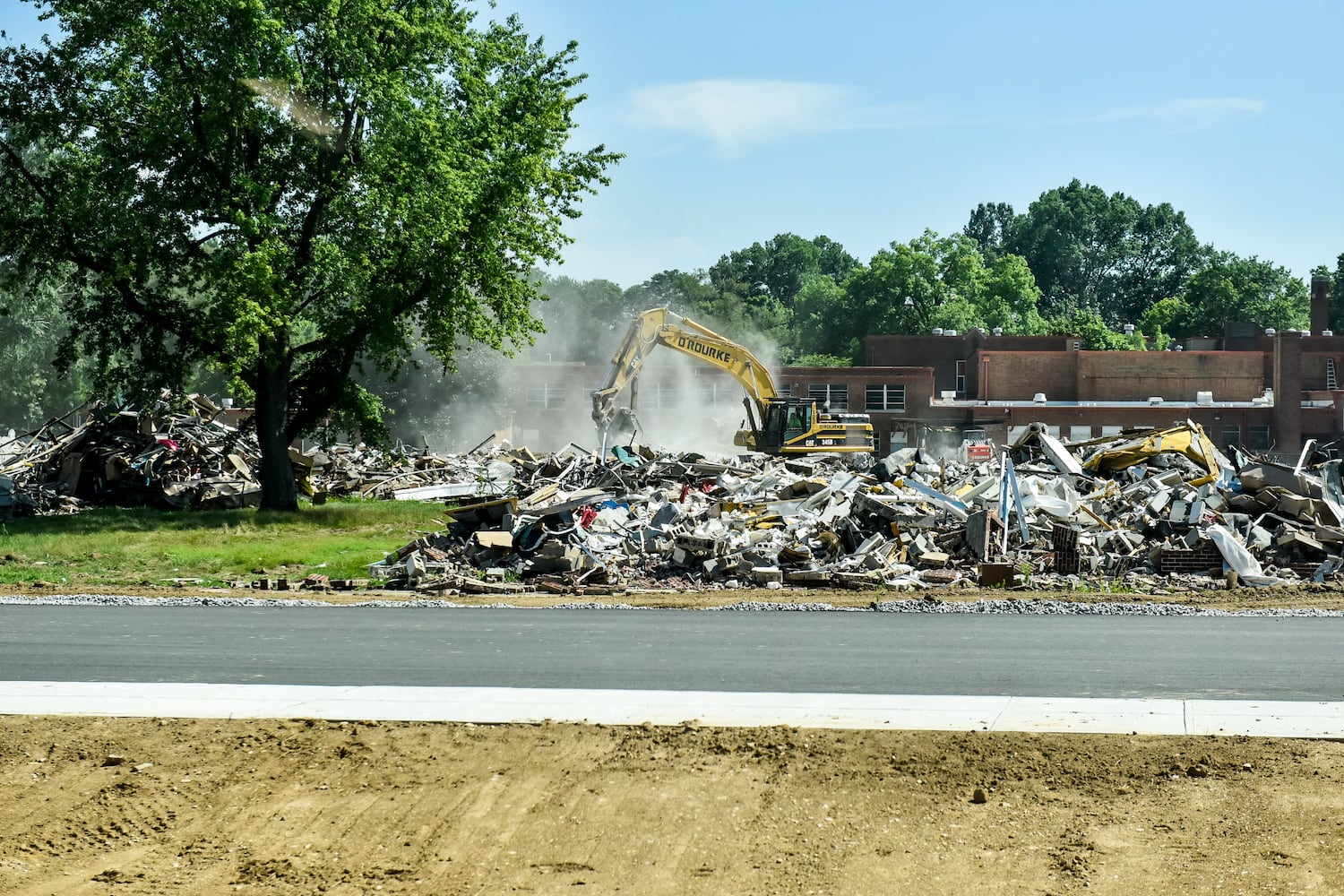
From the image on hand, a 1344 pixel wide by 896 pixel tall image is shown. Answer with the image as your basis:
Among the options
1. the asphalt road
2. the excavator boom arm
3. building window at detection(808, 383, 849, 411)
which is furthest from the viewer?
building window at detection(808, 383, 849, 411)

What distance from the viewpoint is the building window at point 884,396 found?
69.2 metres

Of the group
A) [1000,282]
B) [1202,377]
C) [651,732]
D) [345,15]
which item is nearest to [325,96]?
[345,15]

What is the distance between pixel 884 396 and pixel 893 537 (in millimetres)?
47895

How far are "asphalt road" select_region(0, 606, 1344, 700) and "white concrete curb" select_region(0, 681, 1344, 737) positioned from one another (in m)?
0.58

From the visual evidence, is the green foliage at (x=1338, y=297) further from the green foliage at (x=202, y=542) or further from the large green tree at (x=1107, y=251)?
the green foliage at (x=202, y=542)

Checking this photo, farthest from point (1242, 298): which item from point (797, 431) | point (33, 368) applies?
point (33, 368)

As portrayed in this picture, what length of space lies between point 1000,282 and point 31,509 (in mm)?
98600

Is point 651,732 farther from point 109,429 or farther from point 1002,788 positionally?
point 109,429

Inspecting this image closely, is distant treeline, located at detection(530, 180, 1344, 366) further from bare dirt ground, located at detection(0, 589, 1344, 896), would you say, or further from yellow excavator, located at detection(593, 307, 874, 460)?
bare dirt ground, located at detection(0, 589, 1344, 896)

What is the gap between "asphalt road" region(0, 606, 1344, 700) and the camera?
1101 centimetres

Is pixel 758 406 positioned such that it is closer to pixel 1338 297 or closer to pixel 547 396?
pixel 547 396

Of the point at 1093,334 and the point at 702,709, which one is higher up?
the point at 1093,334

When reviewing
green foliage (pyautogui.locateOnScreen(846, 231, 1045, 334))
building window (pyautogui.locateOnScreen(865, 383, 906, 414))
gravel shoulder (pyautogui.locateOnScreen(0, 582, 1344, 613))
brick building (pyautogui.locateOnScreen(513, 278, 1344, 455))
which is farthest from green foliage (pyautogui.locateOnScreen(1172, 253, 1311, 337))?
gravel shoulder (pyautogui.locateOnScreen(0, 582, 1344, 613))

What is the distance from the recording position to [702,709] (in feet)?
31.5
